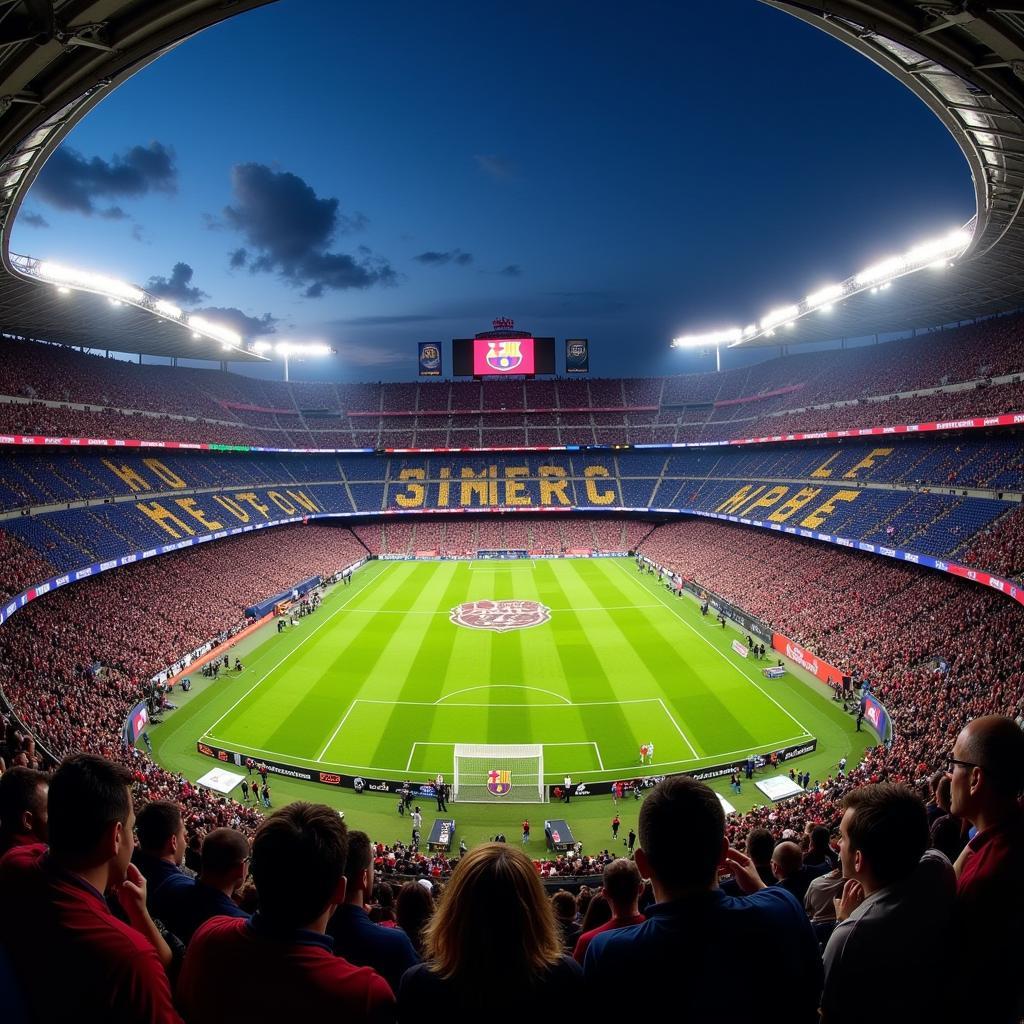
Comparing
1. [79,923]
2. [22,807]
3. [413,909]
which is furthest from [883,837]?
[22,807]

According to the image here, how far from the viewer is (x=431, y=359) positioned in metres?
78.9

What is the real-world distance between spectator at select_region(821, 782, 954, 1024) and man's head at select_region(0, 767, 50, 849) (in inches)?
177

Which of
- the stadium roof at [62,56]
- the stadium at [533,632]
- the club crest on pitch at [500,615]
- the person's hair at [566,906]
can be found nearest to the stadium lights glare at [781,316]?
the stadium at [533,632]

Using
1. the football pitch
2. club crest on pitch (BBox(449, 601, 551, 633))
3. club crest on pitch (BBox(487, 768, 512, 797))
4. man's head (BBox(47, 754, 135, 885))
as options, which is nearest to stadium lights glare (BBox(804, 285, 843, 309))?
the football pitch

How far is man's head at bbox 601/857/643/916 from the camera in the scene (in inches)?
171

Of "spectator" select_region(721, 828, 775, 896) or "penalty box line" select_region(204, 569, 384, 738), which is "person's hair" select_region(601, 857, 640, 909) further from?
"penalty box line" select_region(204, 569, 384, 738)

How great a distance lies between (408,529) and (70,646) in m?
43.1

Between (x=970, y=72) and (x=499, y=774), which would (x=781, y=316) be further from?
(x=499, y=774)

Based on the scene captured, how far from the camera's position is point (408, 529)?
69.6 m

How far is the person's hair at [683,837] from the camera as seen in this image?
268cm

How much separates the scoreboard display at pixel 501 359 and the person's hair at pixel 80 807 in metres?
76.6

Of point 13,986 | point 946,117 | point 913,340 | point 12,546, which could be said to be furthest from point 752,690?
point 913,340

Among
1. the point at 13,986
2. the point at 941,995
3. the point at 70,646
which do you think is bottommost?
the point at 70,646

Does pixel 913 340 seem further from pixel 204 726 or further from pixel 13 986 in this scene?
pixel 13 986
